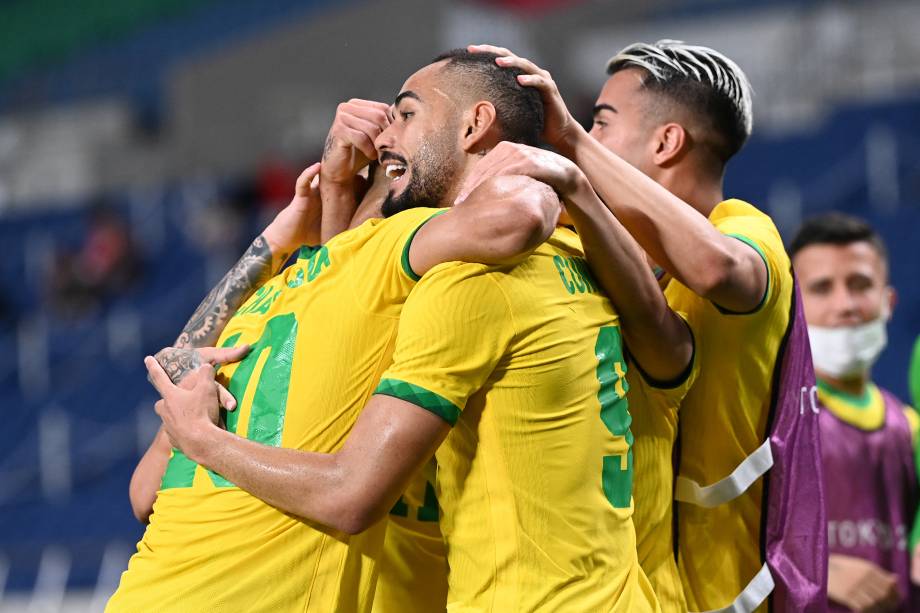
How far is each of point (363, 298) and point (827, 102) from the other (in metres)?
9.50

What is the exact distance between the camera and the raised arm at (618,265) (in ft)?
7.54

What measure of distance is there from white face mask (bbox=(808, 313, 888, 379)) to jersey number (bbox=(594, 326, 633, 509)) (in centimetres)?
148

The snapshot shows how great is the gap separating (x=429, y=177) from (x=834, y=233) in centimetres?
174

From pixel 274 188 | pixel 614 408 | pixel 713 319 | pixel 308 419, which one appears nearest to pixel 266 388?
pixel 308 419

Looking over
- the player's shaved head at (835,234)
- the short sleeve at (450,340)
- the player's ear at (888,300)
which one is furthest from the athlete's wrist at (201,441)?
the player's ear at (888,300)

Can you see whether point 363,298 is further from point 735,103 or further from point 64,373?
point 64,373

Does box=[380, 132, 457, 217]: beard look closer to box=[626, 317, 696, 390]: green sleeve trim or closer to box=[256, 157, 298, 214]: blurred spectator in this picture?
box=[626, 317, 696, 390]: green sleeve trim

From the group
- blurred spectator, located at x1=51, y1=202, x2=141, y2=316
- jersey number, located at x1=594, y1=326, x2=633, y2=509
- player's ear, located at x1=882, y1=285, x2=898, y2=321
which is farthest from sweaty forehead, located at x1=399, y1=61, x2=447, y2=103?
blurred spectator, located at x1=51, y1=202, x2=141, y2=316

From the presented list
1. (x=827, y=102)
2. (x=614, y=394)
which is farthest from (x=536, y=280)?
(x=827, y=102)

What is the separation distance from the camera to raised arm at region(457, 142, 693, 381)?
90.5 inches

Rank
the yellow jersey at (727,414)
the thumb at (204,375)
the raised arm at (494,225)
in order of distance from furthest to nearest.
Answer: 1. the yellow jersey at (727,414)
2. the thumb at (204,375)
3. the raised arm at (494,225)

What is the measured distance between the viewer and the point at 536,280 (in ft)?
7.55

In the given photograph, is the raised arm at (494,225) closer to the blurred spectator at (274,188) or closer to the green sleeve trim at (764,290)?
the green sleeve trim at (764,290)

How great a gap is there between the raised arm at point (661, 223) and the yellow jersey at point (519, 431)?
23 centimetres
